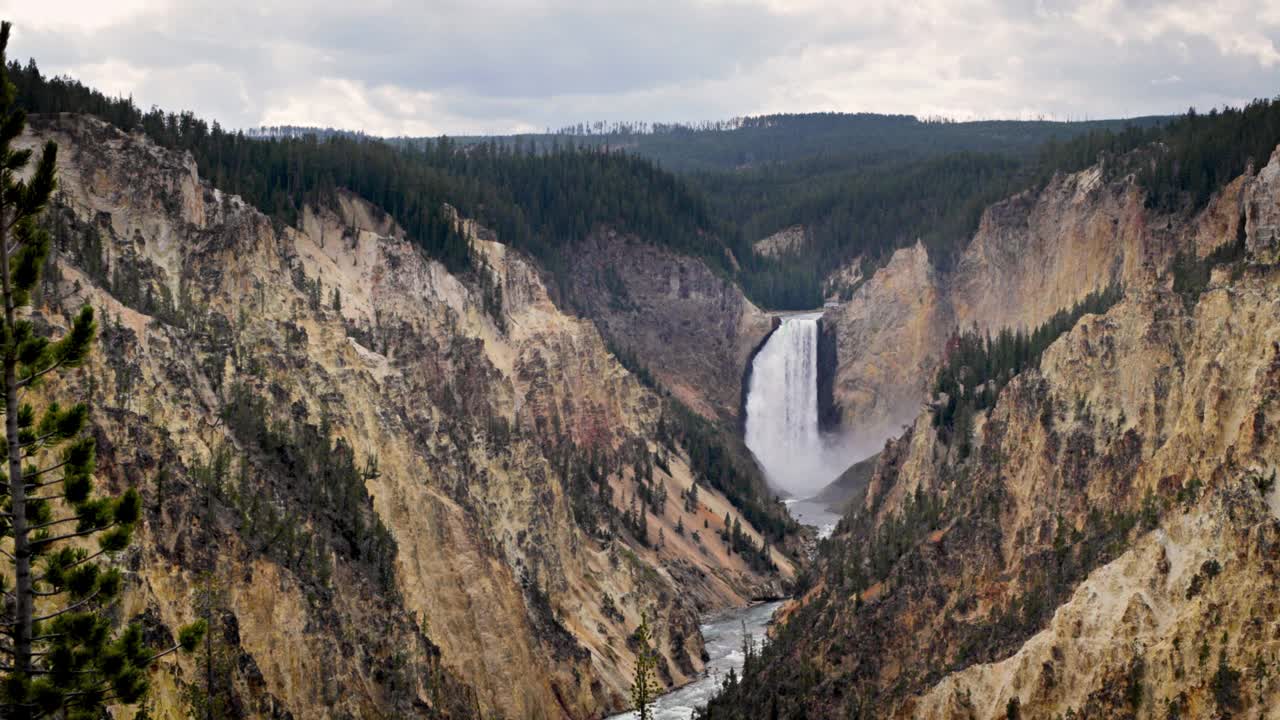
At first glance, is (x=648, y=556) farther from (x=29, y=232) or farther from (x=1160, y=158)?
(x=29, y=232)

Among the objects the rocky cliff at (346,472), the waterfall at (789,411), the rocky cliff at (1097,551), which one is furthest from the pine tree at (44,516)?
the waterfall at (789,411)

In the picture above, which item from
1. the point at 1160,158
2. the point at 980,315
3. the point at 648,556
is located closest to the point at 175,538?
the point at 648,556

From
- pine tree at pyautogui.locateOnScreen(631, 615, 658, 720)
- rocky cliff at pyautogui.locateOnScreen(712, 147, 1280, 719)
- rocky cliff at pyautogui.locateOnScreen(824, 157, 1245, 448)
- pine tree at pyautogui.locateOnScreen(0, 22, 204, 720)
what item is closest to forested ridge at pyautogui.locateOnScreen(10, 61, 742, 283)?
rocky cliff at pyautogui.locateOnScreen(824, 157, 1245, 448)

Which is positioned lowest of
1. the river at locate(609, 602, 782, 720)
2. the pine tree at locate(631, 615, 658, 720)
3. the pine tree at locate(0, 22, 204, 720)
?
the river at locate(609, 602, 782, 720)

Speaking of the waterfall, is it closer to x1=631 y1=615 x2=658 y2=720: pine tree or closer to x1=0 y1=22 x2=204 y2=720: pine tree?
x1=631 y1=615 x2=658 y2=720: pine tree

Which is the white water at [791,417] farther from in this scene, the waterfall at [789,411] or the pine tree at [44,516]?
the pine tree at [44,516]

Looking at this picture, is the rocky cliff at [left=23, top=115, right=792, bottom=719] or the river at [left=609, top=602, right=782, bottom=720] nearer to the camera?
the rocky cliff at [left=23, top=115, right=792, bottom=719]
